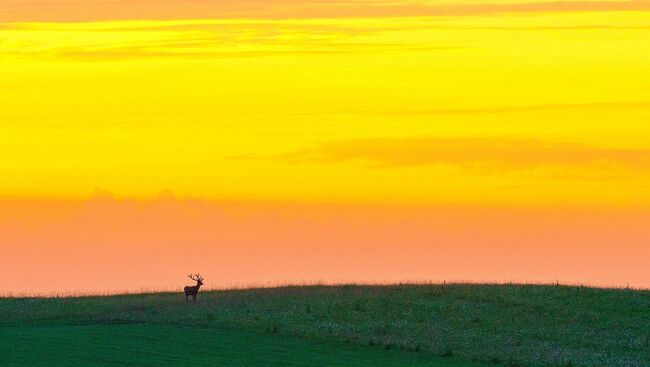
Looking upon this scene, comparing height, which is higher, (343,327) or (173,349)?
(343,327)

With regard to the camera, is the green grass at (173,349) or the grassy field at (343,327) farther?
the grassy field at (343,327)

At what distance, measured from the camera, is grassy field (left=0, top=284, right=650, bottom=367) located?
47.2 m

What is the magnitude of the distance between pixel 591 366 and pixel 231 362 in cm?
1522

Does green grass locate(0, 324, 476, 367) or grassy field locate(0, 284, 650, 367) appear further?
grassy field locate(0, 284, 650, 367)

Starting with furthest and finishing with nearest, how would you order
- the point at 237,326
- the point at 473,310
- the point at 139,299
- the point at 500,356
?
the point at 139,299 < the point at 473,310 < the point at 237,326 < the point at 500,356

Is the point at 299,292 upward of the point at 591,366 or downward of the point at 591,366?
upward

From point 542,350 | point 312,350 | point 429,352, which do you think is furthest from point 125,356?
point 542,350

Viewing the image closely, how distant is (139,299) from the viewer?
2613 inches

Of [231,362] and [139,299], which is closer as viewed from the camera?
[231,362]

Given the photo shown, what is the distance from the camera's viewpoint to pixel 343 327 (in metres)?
55.5

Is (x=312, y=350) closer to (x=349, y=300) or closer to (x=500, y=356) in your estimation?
(x=500, y=356)

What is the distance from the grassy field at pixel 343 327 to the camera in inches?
1859

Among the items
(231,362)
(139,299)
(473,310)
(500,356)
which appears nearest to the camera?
(231,362)

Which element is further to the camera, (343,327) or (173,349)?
(343,327)
